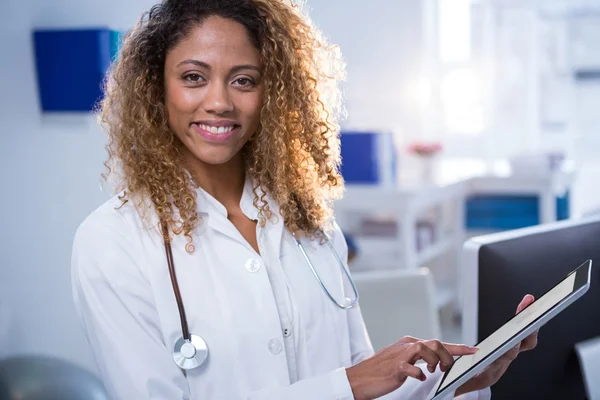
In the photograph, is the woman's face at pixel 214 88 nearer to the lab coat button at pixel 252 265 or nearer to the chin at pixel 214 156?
the chin at pixel 214 156

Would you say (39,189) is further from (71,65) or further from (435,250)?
(435,250)

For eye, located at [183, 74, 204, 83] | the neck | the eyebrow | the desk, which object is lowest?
the desk

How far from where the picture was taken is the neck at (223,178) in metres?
1.39

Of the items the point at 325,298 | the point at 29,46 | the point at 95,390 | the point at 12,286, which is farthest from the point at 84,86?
the point at 325,298

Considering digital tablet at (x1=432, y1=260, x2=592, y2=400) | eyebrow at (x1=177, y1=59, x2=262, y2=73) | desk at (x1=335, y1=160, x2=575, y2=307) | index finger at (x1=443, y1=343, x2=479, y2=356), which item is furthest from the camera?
desk at (x1=335, y1=160, x2=575, y2=307)

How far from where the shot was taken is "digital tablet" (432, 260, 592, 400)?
2.92 ft

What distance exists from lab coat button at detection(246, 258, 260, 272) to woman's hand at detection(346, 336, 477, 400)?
0.25 metres

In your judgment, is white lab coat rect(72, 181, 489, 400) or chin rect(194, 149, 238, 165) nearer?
white lab coat rect(72, 181, 489, 400)

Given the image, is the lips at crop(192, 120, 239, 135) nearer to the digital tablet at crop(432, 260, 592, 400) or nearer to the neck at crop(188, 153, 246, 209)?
the neck at crop(188, 153, 246, 209)

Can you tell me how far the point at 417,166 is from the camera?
4559 mm

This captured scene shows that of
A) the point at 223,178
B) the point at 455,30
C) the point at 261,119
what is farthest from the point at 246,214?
the point at 455,30

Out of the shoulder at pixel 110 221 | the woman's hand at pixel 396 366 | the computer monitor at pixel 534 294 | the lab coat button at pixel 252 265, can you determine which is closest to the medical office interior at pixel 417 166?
the computer monitor at pixel 534 294

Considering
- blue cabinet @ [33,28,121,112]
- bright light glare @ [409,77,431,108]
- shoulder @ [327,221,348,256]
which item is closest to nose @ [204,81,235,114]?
shoulder @ [327,221,348,256]

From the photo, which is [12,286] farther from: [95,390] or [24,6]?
[24,6]
